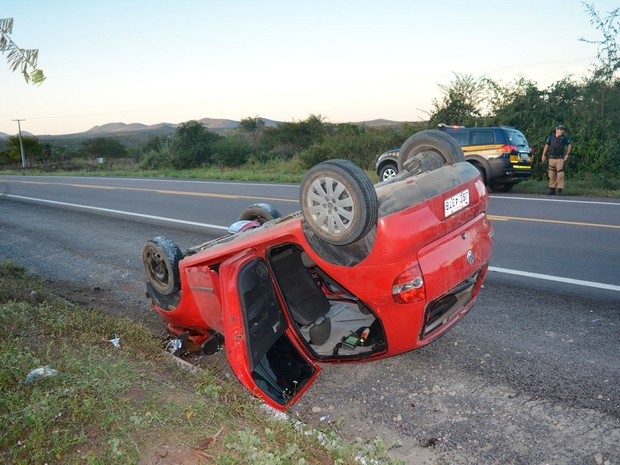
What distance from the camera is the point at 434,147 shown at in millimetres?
4184

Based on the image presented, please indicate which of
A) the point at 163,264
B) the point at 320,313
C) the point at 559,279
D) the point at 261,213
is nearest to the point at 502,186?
the point at 559,279

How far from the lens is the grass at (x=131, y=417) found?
9.05ft

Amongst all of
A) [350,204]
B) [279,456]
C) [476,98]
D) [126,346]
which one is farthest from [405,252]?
[476,98]

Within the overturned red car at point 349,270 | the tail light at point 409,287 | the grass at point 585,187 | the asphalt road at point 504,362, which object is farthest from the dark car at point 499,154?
the tail light at point 409,287

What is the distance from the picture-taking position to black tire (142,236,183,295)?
14.8ft

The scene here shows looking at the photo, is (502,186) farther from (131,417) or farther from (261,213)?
(131,417)

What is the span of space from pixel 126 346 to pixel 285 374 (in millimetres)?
1528

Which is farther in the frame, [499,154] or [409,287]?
[499,154]

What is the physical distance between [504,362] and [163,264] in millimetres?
2940

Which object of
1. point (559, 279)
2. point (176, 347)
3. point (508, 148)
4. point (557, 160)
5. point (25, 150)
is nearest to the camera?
point (176, 347)

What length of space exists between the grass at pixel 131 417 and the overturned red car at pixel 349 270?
1.15 ft

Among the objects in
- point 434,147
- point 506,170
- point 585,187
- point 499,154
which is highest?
point 434,147

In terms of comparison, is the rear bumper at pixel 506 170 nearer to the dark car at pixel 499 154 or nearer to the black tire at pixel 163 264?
the dark car at pixel 499 154

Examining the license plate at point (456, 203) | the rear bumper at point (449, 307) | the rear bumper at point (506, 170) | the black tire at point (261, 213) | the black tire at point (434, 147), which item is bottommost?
the rear bumper at point (449, 307)
